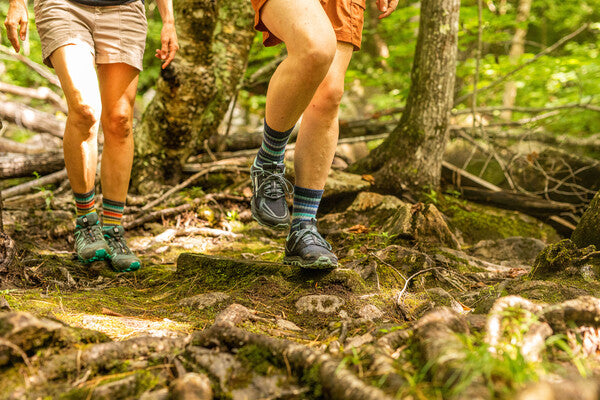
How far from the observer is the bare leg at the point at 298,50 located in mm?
2066

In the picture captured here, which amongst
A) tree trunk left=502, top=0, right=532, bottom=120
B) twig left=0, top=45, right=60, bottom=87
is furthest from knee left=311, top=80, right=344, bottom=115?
tree trunk left=502, top=0, right=532, bottom=120

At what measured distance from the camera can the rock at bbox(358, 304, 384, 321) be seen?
2.14 m

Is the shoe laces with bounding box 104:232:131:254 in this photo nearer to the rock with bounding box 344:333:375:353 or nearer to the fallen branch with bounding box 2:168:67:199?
the rock with bounding box 344:333:375:353

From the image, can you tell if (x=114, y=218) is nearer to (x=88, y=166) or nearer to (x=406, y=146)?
(x=88, y=166)

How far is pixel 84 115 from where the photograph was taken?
271cm

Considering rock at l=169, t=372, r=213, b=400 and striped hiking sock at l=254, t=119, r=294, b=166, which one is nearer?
rock at l=169, t=372, r=213, b=400

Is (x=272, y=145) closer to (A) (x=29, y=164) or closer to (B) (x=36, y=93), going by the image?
(A) (x=29, y=164)

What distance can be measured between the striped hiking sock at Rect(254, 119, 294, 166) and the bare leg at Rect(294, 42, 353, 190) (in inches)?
5.4

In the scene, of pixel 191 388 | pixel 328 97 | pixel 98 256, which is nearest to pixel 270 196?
pixel 328 97

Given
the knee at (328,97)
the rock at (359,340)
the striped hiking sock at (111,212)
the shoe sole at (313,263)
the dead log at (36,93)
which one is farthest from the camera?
the dead log at (36,93)

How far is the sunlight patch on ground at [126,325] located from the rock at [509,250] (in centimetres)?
289

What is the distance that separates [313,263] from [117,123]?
1785 millimetres

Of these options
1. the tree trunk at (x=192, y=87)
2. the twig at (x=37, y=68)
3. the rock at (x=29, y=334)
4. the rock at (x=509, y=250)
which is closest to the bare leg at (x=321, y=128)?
the rock at (x=29, y=334)

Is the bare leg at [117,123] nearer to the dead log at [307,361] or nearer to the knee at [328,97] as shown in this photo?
the knee at [328,97]
